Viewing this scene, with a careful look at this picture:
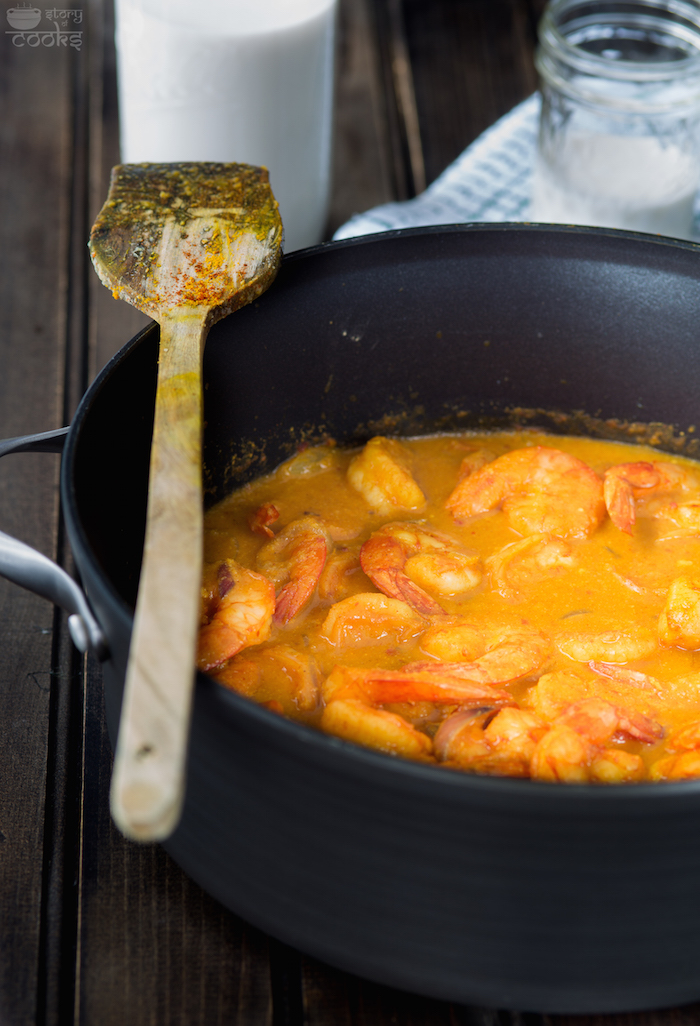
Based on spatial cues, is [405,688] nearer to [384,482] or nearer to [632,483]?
[384,482]

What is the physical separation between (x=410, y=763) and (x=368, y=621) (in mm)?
574

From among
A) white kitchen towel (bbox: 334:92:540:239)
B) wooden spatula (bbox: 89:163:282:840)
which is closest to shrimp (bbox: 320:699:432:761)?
wooden spatula (bbox: 89:163:282:840)

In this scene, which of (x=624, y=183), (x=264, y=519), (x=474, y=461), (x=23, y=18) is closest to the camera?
(x=264, y=519)

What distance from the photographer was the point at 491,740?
45.2 inches

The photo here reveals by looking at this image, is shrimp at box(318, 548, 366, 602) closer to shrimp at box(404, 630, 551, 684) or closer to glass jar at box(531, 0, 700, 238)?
shrimp at box(404, 630, 551, 684)

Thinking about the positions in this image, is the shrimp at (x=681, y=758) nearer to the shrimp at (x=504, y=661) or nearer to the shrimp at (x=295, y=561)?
the shrimp at (x=504, y=661)

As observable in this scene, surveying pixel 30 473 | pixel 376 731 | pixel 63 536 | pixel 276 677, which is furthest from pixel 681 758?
pixel 30 473

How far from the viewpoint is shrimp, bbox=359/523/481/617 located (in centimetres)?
141

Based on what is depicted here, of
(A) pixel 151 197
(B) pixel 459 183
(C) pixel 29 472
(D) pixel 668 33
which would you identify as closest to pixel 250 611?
(A) pixel 151 197

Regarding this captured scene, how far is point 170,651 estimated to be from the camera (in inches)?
33.0

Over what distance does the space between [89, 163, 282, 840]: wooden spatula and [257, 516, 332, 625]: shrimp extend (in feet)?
1.08

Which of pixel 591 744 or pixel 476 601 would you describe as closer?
pixel 591 744

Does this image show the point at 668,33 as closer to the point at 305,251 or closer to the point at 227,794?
the point at 305,251

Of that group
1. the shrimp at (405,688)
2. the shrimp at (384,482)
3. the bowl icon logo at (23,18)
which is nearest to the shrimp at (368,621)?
the shrimp at (405,688)
